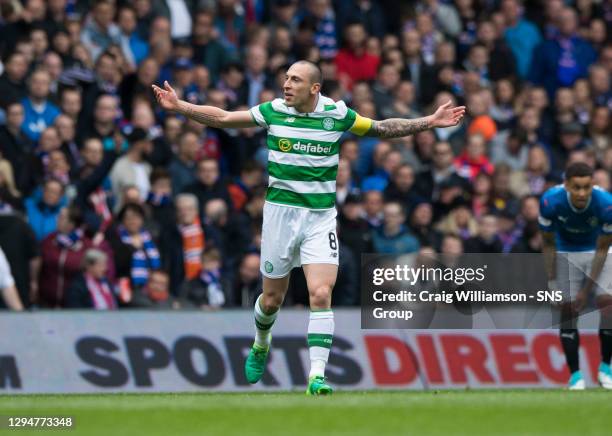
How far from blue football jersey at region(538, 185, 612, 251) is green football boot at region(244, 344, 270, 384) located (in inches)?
126

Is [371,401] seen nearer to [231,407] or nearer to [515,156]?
[231,407]

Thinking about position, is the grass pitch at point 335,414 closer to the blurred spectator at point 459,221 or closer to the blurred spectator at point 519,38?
the blurred spectator at point 459,221

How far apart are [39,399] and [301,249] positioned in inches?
105

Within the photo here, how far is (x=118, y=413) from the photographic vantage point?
451 inches

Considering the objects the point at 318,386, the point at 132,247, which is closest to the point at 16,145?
the point at 132,247

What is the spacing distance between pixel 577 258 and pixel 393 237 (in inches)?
171

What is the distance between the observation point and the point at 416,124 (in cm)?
1322

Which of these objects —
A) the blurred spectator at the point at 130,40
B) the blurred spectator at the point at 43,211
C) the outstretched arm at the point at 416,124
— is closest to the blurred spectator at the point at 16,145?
the blurred spectator at the point at 43,211

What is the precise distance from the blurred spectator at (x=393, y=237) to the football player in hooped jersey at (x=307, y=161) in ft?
19.8

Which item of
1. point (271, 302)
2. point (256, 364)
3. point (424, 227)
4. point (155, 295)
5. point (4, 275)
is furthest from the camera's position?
point (424, 227)

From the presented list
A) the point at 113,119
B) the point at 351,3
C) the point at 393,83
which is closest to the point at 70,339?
the point at 113,119

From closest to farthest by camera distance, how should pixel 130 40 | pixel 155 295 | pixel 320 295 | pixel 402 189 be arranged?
pixel 320 295 → pixel 155 295 → pixel 402 189 → pixel 130 40

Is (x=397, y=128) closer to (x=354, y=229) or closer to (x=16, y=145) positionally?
(x=354, y=229)

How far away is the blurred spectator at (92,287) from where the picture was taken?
17.6 meters
